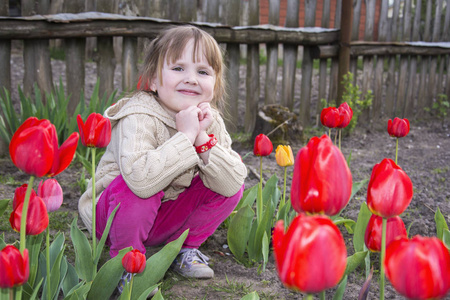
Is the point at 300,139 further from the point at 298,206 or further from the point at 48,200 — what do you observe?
the point at 298,206

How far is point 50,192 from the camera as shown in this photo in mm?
1317

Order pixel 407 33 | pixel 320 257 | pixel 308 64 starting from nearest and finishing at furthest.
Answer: pixel 320 257
pixel 308 64
pixel 407 33

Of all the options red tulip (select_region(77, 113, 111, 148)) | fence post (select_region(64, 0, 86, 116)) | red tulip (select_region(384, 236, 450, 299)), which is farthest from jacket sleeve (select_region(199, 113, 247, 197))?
fence post (select_region(64, 0, 86, 116))

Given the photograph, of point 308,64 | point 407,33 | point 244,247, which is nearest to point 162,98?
point 244,247

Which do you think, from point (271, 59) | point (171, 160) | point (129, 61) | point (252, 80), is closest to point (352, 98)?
point (271, 59)

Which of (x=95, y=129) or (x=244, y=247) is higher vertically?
(x=95, y=129)

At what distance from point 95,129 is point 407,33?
5411mm

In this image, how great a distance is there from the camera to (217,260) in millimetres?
2129

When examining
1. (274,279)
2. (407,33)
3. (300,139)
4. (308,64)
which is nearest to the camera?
(274,279)

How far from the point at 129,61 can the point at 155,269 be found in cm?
284

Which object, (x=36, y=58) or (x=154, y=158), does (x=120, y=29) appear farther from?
(x=154, y=158)

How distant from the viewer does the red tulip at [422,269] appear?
0.64 meters

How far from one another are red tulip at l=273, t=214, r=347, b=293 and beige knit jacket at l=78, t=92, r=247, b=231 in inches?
44.7

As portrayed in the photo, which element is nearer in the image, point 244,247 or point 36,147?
point 36,147
